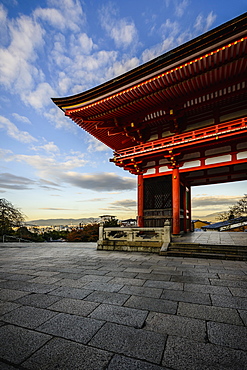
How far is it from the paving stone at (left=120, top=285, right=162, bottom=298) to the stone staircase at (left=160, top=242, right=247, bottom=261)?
361cm

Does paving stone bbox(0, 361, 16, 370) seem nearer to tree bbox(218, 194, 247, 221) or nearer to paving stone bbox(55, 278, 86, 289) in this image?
paving stone bbox(55, 278, 86, 289)

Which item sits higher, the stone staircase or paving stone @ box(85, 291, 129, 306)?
the stone staircase

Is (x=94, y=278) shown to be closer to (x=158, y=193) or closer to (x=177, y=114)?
(x=158, y=193)

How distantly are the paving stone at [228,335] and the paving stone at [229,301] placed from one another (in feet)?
2.11

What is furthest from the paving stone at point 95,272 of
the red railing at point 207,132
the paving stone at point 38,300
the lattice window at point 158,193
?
the red railing at point 207,132

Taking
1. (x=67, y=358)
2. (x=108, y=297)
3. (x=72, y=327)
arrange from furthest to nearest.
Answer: (x=108, y=297)
(x=72, y=327)
(x=67, y=358)

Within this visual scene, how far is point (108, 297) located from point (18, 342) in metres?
1.55

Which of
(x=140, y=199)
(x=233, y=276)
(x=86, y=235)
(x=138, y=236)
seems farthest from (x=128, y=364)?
(x=86, y=235)

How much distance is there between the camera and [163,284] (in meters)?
3.88

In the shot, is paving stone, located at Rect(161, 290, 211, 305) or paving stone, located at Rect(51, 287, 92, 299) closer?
paving stone, located at Rect(161, 290, 211, 305)

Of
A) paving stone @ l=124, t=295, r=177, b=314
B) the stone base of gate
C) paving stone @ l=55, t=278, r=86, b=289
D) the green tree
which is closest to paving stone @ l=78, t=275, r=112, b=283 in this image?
paving stone @ l=55, t=278, r=86, b=289

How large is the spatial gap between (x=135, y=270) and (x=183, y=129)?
27.3 feet

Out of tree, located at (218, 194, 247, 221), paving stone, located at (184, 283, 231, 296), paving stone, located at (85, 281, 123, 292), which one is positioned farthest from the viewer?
tree, located at (218, 194, 247, 221)

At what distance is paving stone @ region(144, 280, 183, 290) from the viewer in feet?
12.1
